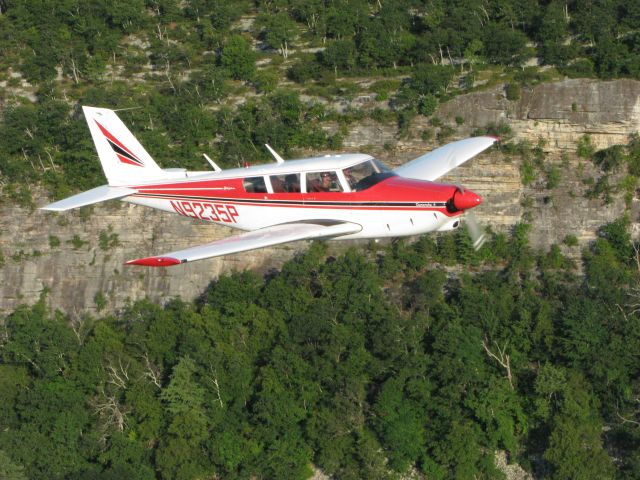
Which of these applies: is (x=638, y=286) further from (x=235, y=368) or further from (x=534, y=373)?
(x=235, y=368)

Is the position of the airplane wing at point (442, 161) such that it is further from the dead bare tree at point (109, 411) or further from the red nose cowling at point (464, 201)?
the dead bare tree at point (109, 411)

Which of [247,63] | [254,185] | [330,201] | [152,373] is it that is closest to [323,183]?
[330,201]

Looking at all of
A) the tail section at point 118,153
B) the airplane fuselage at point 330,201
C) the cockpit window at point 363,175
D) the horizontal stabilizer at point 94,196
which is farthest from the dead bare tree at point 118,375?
the cockpit window at point 363,175

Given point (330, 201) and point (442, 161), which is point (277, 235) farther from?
point (442, 161)

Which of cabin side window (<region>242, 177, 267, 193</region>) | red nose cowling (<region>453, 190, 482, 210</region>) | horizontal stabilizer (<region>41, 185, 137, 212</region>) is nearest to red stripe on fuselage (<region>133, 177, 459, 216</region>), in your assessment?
cabin side window (<region>242, 177, 267, 193</region>)

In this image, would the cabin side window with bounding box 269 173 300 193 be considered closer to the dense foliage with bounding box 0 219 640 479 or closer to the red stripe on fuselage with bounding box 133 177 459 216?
the red stripe on fuselage with bounding box 133 177 459 216
